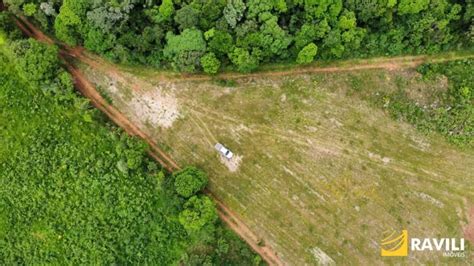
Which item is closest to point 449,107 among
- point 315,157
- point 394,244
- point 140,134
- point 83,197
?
point 315,157

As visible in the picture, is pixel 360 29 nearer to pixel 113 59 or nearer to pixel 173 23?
pixel 173 23

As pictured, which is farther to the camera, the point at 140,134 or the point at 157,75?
the point at 157,75

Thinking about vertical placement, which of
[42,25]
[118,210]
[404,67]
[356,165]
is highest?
[42,25]

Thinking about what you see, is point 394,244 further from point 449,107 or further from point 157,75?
point 157,75

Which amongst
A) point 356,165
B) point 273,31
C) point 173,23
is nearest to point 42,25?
point 173,23

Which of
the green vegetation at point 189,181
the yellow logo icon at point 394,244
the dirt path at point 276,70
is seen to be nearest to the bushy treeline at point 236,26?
the dirt path at point 276,70

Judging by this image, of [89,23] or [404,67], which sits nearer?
[89,23]
